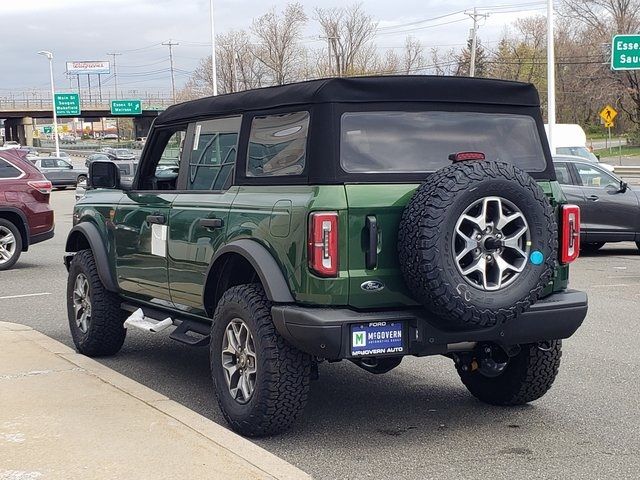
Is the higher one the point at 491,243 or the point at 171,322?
the point at 491,243

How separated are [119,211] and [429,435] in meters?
3.13

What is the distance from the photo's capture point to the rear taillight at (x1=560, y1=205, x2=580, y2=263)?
5.86m

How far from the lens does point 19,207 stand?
49.2 ft

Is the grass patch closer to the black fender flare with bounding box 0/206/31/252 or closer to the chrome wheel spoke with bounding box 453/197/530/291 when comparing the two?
the black fender flare with bounding box 0/206/31/252

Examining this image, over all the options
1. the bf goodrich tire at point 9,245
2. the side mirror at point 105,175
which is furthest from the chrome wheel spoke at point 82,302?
the bf goodrich tire at point 9,245

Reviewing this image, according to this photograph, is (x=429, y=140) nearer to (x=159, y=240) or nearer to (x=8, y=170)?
(x=159, y=240)

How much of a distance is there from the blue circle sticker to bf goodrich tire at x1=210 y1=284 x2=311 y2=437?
136 cm

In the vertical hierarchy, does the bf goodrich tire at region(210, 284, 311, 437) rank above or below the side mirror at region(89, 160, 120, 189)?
below

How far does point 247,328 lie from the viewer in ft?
18.4

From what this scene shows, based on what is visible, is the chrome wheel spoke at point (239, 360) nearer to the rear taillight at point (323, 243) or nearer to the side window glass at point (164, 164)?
the rear taillight at point (323, 243)

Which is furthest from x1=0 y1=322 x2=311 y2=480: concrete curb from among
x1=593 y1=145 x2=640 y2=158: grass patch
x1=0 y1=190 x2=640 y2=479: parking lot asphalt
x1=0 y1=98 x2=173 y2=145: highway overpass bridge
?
x1=0 y1=98 x2=173 y2=145: highway overpass bridge

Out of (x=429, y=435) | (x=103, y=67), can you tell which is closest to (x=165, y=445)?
(x=429, y=435)

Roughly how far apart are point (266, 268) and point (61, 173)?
135 ft

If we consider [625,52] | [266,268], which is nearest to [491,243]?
[266,268]
